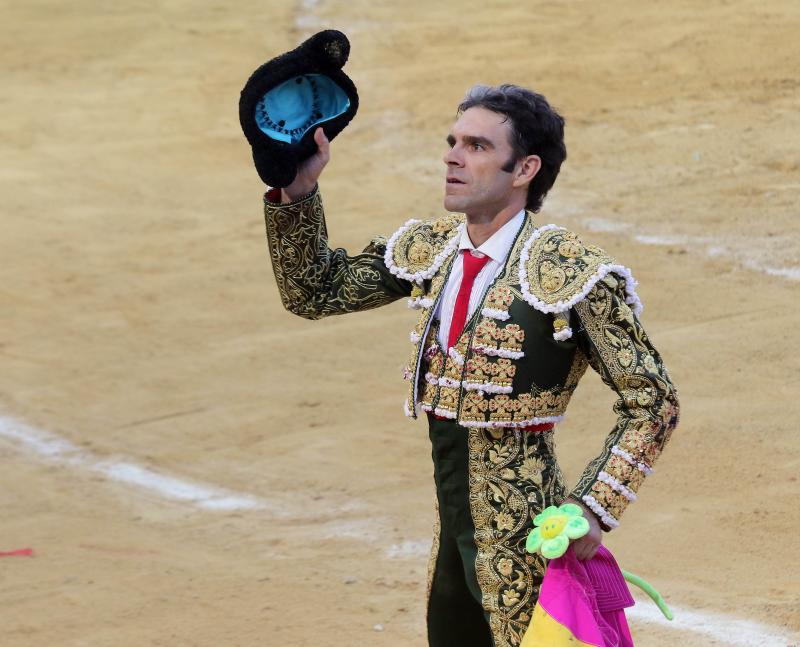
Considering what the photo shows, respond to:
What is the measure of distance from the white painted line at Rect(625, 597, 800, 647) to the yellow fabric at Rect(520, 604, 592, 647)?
2.01 metres

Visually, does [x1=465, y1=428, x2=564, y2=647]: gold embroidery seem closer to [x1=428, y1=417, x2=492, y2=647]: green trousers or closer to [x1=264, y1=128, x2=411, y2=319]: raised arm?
[x1=428, y1=417, x2=492, y2=647]: green trousers

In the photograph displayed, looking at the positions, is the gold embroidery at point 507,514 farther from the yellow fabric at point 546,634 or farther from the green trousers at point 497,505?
the yellow fabric at point 546,634

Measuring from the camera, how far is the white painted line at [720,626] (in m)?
5.09

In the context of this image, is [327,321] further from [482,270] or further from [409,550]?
[482,270]

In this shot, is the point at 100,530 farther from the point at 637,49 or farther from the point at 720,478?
the point at 637,49

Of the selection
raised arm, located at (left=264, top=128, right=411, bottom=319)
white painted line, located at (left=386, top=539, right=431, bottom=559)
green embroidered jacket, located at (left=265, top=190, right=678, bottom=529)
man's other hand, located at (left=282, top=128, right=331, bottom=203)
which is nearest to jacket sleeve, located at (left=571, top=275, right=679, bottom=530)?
green embroidered jacket, located at (left=265, top=190, right=678, bottom=529)

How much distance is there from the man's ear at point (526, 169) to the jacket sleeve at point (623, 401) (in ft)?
1.01

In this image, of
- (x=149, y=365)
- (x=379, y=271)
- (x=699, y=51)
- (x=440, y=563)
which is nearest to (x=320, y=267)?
(x=379, y=271)

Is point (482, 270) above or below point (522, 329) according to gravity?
above

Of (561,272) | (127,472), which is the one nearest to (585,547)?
(561,272)

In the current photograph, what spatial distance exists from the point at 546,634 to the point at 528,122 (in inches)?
43.9

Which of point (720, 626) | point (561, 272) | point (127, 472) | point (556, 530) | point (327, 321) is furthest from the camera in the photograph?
point (327, 321)

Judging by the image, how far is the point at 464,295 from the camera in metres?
3.51

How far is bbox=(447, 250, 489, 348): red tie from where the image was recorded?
3.49 metres
